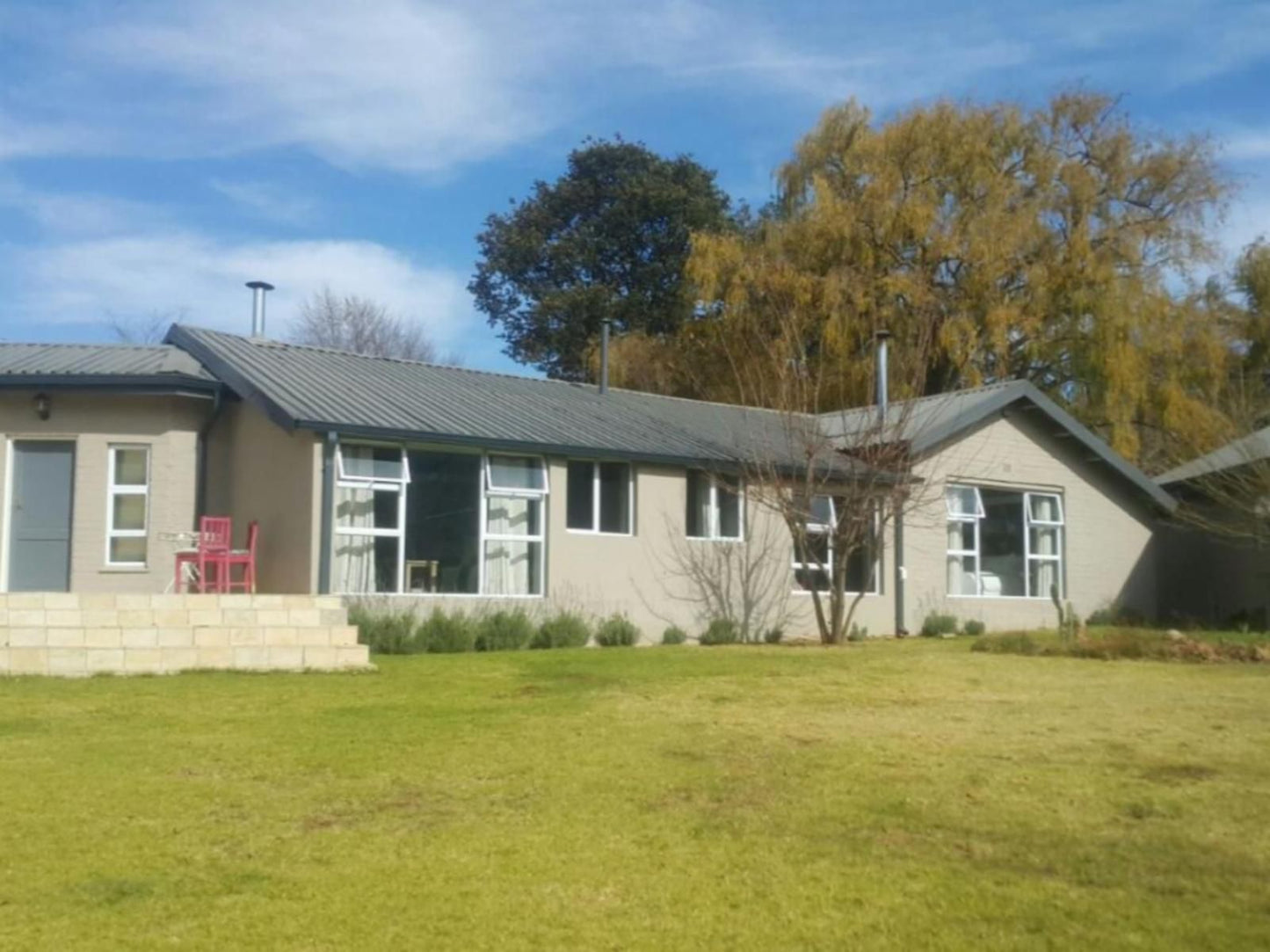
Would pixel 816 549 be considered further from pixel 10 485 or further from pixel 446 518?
pixel 10 485

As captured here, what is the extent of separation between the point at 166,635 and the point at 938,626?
41.2 feet

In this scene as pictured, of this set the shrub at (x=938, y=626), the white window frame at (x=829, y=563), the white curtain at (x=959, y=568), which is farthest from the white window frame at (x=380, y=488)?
the white curtain at (x=959, y=568)

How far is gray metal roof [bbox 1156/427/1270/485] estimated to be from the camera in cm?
2209

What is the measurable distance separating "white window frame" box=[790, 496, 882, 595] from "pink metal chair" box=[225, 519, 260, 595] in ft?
23.3

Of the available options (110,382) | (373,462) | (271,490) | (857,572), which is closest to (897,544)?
(857,572)

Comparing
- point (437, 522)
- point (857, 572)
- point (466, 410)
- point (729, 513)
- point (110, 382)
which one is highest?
point (110, 382)

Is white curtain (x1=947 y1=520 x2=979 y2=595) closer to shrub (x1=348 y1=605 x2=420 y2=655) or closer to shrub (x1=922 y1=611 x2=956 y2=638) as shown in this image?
shrub (x1=922 y1=611 x2=956 y2=638)

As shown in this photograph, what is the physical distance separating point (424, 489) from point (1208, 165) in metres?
22.3

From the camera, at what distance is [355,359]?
20.9 m

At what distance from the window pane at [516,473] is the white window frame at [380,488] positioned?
1.23 meters

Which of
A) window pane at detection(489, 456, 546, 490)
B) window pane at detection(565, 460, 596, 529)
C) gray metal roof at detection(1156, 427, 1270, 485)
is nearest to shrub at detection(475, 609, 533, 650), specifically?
window pane at detection(489, 456, 546, 490)

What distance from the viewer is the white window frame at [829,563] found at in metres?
19.6

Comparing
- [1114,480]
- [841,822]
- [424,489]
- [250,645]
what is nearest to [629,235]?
[1114,480]

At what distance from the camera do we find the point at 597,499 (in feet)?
63.3
